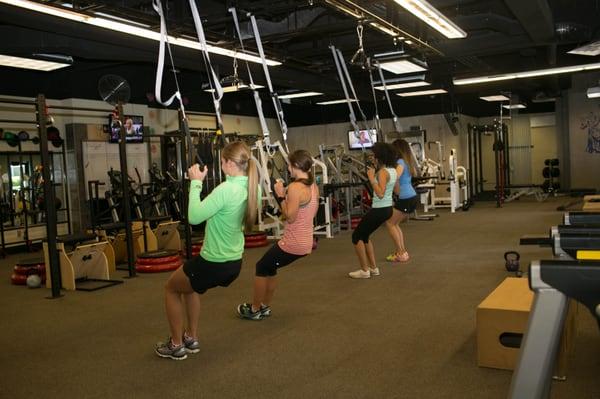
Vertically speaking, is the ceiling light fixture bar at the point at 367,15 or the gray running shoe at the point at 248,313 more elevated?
the ceiling light fixture bar at the point at 367,15

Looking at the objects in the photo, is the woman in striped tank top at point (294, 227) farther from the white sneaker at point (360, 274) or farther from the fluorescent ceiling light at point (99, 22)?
the fluorescent ceiling light at point (99, 22)

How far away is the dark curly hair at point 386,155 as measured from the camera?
6.07m

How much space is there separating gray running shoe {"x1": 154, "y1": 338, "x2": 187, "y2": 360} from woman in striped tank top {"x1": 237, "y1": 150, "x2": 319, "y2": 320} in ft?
2.96

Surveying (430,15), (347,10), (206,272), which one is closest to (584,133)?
(430,15)

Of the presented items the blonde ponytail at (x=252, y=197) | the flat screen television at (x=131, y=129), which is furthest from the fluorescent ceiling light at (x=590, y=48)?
the flat screen television at (x=131, y=129)

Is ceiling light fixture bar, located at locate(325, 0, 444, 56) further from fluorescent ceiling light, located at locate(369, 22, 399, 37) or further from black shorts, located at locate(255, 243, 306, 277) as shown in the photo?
black shorts, located at locate(255, 243, 306, 277)

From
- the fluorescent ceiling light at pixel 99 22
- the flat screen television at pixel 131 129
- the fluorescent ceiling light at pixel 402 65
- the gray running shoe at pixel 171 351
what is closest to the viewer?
the gray running shoe at pixel 171 351

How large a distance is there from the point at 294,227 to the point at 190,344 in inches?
46.5

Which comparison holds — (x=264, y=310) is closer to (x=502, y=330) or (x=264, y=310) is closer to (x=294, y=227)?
(x=294, y=227)

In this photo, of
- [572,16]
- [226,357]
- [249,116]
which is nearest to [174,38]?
[226,357]

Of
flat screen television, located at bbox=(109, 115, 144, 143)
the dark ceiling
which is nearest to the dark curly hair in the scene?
the dark ceiling

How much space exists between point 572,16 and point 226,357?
7.37 m

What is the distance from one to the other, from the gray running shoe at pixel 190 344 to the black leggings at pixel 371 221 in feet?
7.84

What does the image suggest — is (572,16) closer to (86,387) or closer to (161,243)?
(161,243)
